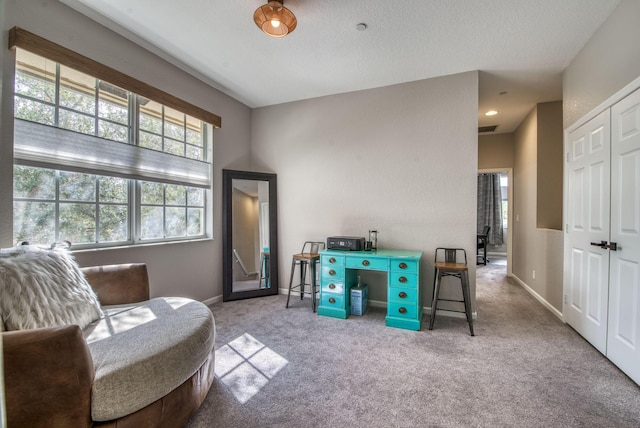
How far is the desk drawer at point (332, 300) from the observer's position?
3.31m

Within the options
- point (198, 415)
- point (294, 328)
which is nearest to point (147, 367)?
point (198, 415)

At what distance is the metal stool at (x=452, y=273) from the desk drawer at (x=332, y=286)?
95 centimetres

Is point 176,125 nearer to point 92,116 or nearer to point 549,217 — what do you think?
point 92,116

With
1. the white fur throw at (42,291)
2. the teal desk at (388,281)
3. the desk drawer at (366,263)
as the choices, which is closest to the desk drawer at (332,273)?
Answer: the teal desk at (388,281)

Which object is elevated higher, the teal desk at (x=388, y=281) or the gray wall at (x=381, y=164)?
the gray wall at (x=381, y=164)

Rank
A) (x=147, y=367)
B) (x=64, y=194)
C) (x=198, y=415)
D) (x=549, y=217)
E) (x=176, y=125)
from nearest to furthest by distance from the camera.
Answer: (x=147, y=367)
(x=198, y=415)
(x=64, y=194)
(x=176, y=125)
(x=549, y=217)

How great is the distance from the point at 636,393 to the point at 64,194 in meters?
4.39

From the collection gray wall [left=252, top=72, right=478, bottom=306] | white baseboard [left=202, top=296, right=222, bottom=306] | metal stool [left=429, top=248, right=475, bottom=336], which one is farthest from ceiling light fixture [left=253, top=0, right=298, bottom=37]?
white baseboard [left=202, top=296, right=222, bottom=306]

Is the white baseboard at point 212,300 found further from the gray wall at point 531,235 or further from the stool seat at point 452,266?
the gray wall at point 531,235

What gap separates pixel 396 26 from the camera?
8.47 feet

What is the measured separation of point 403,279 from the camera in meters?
3.03

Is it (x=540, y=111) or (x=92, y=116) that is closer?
(x=92, y=116)

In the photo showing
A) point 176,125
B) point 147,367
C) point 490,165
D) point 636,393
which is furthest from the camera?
point 490,165

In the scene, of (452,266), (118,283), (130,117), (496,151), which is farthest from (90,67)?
(496,151)
